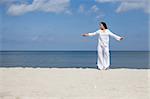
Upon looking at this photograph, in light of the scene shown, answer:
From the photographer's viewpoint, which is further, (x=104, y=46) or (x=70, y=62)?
(x=70, y=62)

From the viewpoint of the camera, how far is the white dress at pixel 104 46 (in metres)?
15.0

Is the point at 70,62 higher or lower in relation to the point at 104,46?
lower

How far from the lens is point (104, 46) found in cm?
1510
